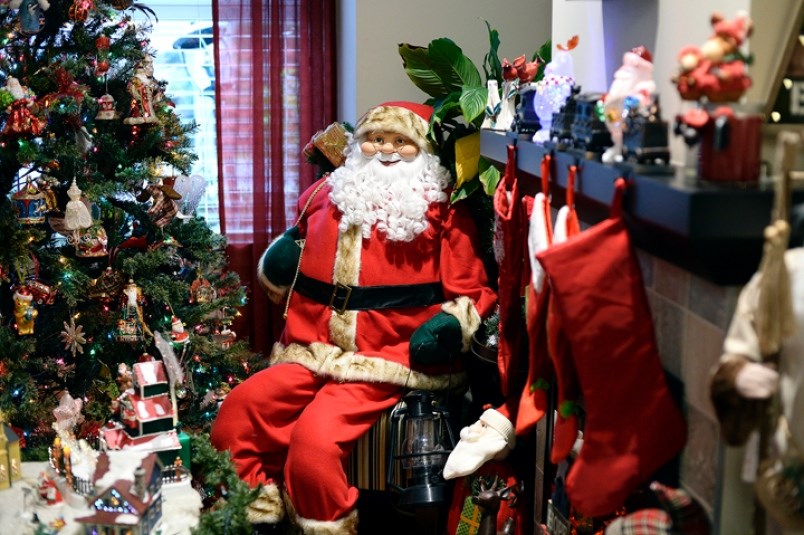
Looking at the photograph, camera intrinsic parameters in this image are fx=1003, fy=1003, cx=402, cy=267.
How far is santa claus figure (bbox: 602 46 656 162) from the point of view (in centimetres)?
218

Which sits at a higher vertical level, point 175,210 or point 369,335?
point 175,210

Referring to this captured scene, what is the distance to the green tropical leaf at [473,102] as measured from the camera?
10.9 ft

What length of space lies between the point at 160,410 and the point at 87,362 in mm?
947

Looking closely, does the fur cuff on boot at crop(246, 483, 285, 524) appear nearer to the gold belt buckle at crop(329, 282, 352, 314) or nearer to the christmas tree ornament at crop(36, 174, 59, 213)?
the gold belt buckle at crop(329, 282, 352, 314)

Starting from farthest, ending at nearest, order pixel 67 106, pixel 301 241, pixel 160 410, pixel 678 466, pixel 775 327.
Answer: pixel 301 241 → pixel 67 106 → pixel 160 410 → pixel 678 466 → pixel 775 327

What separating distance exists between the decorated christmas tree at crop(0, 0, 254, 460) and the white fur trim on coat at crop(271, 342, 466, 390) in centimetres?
45

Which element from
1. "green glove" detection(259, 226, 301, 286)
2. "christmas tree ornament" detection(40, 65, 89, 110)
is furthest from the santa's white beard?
"christmas tree ornament" detection(40, 65, 89, 110)

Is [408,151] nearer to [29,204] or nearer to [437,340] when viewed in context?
[437,340]

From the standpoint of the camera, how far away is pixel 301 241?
3715 millimetres

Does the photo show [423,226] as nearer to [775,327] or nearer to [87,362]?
[87,362]

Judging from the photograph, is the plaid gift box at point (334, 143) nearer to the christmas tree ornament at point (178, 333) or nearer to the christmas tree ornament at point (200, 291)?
the christmas tree ornament at point (200, 291)

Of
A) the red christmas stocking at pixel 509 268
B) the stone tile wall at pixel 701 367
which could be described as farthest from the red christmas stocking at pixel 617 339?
the red christmas stocking at pixel 509 268

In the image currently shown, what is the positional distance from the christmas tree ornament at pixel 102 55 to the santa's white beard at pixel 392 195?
2.90ft

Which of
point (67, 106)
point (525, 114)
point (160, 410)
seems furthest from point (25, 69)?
point (525, 114)
